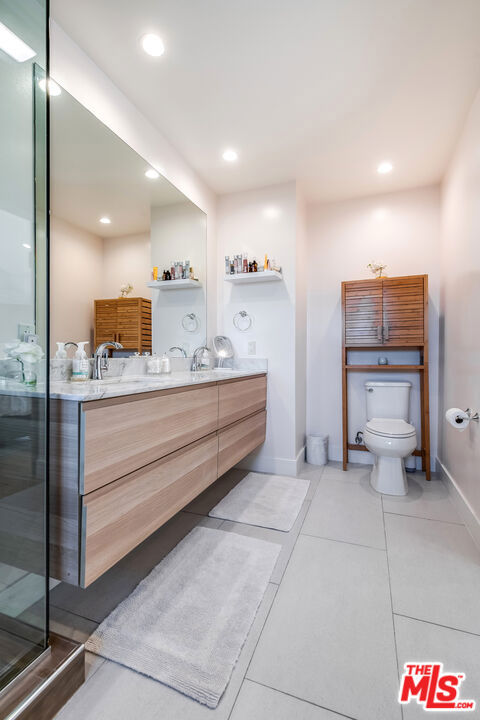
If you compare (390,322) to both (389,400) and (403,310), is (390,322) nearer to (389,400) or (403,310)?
(403,310)

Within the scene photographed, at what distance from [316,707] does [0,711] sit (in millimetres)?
832

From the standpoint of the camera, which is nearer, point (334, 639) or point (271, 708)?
point (271, 708)

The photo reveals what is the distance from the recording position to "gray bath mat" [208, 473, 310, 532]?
1997 millimetres

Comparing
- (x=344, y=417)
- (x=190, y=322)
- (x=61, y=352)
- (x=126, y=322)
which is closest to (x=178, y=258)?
(x=190, y=322)

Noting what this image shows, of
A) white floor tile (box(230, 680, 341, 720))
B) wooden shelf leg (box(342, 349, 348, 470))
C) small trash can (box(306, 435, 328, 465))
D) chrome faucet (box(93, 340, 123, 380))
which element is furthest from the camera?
small trash can (box(306, 435, 328, 465))

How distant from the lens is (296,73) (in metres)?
1.72

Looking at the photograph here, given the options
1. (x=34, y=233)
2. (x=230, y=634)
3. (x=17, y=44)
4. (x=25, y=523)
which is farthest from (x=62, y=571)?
(x=17, y=44)

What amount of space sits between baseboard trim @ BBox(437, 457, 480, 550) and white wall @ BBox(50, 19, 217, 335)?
2142mm

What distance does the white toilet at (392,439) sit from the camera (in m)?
2.32

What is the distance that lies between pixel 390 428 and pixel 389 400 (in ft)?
1.37

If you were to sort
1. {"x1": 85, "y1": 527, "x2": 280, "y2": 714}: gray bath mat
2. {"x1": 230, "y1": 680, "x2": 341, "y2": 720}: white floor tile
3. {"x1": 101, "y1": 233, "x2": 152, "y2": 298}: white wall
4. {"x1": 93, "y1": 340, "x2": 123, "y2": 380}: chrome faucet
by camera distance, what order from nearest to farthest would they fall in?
1. {"x1": 230, "y1": 680, "x2": 341, "y2": 720}: white floor tile
2. {"x1": 85, "y1": 527, "x2": 280, "y2": 714}: gray bath mat
3. {"x1": 93, "y1": 340, "x2": 123, "y2": 380}: chrome faucet
4. {"x1": 101, "y1": 233, "x2": 152, "y2": 298}: white wall

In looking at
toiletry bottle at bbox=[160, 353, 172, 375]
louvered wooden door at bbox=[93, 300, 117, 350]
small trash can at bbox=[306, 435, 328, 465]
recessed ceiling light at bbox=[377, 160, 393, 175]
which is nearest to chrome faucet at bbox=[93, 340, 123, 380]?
louvered wooden door at bbox=[93, 300, 117, 350]

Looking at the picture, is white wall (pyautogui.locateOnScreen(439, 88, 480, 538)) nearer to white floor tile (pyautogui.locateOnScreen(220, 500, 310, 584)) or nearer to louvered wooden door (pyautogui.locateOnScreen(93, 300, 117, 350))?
white floor tile (pyautogui.locateOnScreen(220, 500, 310, 584))

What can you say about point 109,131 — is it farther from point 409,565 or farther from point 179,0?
point 409,565
